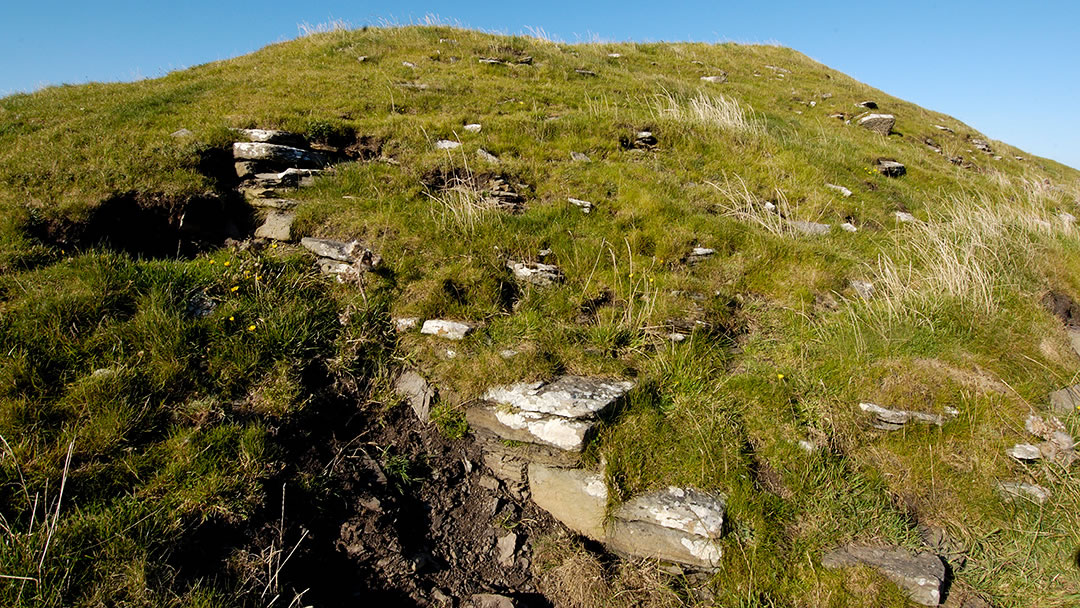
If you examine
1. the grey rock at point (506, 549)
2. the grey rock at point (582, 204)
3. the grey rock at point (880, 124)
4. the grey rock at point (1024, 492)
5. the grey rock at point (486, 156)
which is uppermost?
the grey rock at point (880, 124)

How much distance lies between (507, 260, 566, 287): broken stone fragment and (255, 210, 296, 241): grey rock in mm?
2857

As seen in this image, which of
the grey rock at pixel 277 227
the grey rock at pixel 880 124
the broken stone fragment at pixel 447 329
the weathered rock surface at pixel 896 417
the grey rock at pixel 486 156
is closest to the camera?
the weathered rock surface at pixel 896 417

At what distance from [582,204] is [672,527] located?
17.0ft

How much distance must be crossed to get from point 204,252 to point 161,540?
407 centimetres

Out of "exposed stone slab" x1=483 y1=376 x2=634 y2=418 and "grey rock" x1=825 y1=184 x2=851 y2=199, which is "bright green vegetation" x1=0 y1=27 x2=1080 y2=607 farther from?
"grey rock" x1=825 y1=184 x2=851 y2=199

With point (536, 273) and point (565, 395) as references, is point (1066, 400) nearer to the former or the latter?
point (565, 395)

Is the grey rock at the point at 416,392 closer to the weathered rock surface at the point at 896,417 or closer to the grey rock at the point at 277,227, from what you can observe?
the grey rock at the point at 277,227

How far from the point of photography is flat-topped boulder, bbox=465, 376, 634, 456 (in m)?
4.62

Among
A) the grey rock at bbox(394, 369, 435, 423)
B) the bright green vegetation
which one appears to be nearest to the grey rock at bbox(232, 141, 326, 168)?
the bright green vegetation

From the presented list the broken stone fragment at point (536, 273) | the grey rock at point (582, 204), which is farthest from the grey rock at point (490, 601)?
the grey rock at point (582, 204)

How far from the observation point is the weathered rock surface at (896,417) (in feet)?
16.2

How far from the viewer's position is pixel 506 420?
4.80 meters

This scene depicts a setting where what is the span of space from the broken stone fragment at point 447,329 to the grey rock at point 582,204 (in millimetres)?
3210

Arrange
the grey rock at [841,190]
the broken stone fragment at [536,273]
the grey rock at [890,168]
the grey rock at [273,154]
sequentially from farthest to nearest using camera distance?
1. the grey rock at [890,168]
2. the grey rock at [841,190]
3. the grey rock at [273,154]
4. the broken stone fragment at [536,273]
